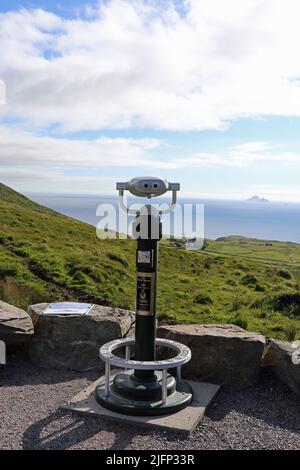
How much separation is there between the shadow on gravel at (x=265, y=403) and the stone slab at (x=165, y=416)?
16 centimetres

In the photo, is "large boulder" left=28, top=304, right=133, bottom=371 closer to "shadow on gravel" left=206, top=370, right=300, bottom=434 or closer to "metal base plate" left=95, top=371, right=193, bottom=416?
"metal base plate" left=95, top=371, right=193, bottom=416

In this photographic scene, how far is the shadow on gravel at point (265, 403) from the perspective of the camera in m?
5.73

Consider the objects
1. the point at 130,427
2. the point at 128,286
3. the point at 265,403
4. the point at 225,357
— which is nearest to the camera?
the point at 130,427

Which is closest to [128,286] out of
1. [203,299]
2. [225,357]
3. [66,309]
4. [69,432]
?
[203,299]

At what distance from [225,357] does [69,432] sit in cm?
251

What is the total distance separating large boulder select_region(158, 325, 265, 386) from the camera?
21.9 ft

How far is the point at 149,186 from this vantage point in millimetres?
5812

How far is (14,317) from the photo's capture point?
7277 millimetres

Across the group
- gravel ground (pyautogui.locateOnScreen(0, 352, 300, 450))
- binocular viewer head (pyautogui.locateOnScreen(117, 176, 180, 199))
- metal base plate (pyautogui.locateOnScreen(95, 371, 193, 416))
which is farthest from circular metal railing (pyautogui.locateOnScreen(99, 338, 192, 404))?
binocular viewer head (pyautogui.locateOnScreen(117, 176, 180, 199))

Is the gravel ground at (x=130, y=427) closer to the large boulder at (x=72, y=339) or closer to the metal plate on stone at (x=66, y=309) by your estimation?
the large boulder at (x=72, y=339)

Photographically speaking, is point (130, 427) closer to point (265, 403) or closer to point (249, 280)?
point (265, 403)

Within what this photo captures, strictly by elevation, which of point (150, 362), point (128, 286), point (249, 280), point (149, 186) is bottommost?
point (249, 280)

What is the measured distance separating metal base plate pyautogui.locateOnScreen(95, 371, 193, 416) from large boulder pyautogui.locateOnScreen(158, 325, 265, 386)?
72cm
